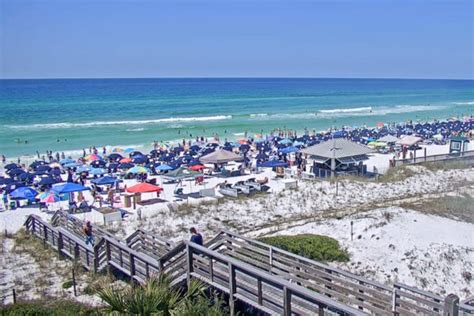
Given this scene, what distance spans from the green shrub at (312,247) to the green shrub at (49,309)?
5.71 meters

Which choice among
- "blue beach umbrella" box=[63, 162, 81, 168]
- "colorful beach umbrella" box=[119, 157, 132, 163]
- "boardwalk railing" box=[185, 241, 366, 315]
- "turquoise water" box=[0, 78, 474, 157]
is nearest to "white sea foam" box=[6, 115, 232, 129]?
"turquoise water" box=[0, 78, 474, 157]

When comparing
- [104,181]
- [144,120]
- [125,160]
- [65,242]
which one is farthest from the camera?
[144,120]

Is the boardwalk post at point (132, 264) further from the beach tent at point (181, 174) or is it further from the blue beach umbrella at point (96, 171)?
the blue beach umbrella at point (96, 171)

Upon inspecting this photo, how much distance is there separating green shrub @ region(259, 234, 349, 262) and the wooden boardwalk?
8.89ft

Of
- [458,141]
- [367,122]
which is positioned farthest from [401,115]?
[458,141]

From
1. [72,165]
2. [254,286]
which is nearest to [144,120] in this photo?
[72,165]

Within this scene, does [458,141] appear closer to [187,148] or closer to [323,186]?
[323,186]

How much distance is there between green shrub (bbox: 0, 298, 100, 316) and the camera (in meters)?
7.89

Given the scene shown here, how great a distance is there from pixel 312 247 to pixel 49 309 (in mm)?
7193

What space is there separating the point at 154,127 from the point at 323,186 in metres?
41.5

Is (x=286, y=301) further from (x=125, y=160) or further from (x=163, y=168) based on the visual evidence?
(x=125, y=160)

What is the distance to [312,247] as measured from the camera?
1385 centimetres

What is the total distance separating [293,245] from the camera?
13.7 meters

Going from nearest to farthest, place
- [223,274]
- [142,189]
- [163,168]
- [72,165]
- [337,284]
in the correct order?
[337,284] → [223,274] → [142,189] → [163,168] → [72,165]
